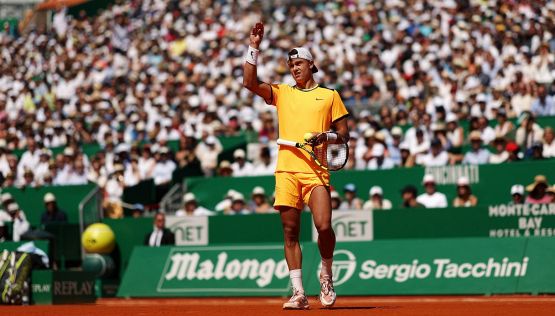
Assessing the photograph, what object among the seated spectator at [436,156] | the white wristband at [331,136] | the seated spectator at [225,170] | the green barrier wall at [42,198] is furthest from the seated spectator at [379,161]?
the white wristband at [331,136]

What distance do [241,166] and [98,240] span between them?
11.2 ft

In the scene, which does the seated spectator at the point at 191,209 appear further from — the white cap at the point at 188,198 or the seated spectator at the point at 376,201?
the seated spectator at the point at 376,201

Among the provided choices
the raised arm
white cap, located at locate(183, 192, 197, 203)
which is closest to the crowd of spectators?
white cap, located at locate(183, 192, 197, 203)

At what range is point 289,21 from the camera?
3425 centimetres

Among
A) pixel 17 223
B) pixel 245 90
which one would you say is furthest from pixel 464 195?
pixel 245 90

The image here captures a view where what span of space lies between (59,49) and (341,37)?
10.3 m

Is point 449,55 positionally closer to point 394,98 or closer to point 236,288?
point 394,98

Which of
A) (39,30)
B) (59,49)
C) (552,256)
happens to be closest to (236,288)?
(552,256)

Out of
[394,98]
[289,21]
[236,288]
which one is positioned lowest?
[236,288]

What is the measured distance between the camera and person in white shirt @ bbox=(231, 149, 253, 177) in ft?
72.9

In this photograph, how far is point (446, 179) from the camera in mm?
19516

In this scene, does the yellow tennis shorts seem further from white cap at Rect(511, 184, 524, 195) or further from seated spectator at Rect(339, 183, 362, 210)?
seated spectator at Rect(339, 183, 362, 210)

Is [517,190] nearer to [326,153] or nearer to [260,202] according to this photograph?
[260,202]

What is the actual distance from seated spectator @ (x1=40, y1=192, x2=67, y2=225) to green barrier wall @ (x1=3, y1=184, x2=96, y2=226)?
9.5 inches
